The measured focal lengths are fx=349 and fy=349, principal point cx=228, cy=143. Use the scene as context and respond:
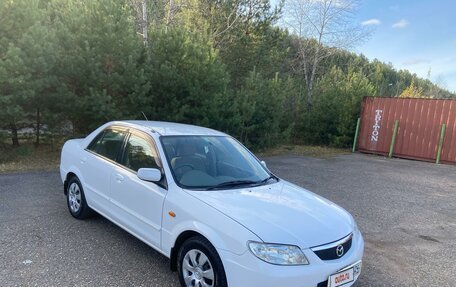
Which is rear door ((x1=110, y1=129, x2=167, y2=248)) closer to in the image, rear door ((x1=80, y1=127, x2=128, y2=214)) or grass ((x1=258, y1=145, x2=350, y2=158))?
rear door ((x1=80, y1=127, x2=128, y2=214))

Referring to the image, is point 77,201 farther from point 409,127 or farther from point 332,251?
point 409,127

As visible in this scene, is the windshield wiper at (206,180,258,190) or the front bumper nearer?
the front bumper

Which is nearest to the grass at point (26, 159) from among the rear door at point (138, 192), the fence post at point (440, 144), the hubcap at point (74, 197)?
the hubcap at point (74, 197)

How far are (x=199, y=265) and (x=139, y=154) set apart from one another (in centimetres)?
155

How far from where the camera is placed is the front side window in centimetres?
375

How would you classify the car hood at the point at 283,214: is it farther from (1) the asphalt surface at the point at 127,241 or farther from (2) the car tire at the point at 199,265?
(1) the asphalt surface at the point at 127,241

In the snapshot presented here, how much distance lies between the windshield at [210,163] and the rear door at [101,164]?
86cm

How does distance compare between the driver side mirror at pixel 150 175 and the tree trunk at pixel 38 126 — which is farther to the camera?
the tree trunk at pixel 38 126

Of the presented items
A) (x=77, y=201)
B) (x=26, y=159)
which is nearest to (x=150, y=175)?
(x=77, y=201)

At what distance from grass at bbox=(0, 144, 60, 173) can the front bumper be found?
7.70 m

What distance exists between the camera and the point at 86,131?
34.3 ft

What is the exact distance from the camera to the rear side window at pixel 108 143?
4.35 metres

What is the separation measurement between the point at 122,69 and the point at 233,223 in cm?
819

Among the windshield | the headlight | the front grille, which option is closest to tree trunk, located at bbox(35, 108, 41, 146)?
the windshield
